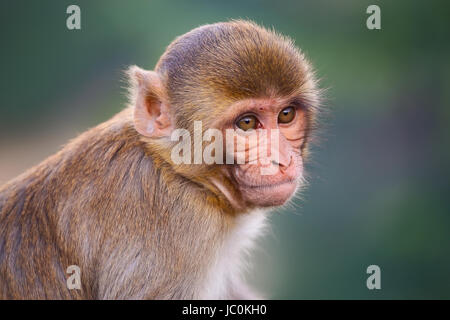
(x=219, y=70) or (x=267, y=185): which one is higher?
(x=219, y=70)

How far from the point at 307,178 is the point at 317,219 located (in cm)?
405

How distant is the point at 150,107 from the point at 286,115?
1298mm

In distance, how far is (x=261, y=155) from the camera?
17.1ft

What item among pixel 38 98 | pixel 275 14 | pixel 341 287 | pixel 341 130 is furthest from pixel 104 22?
pixel 341 287

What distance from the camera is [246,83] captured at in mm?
5246

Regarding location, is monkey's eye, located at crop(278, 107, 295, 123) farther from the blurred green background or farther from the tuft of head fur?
the blurred green background

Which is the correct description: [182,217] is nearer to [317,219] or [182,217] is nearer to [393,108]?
[317,219]

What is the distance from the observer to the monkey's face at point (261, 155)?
5.23 m

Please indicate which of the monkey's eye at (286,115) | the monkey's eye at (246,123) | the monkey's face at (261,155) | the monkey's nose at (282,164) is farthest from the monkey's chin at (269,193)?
the monkey's eye at (286,115)

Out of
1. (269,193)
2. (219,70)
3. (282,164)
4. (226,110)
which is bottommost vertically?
(269,193)

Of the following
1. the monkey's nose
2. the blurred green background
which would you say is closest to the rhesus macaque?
the monkey's nose

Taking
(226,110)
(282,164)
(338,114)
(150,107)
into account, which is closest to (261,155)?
(282,164)

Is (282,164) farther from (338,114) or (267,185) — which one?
(338,114)

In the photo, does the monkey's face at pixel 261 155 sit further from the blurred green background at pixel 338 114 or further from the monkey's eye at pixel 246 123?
the blurred green background at pixel 338 114
